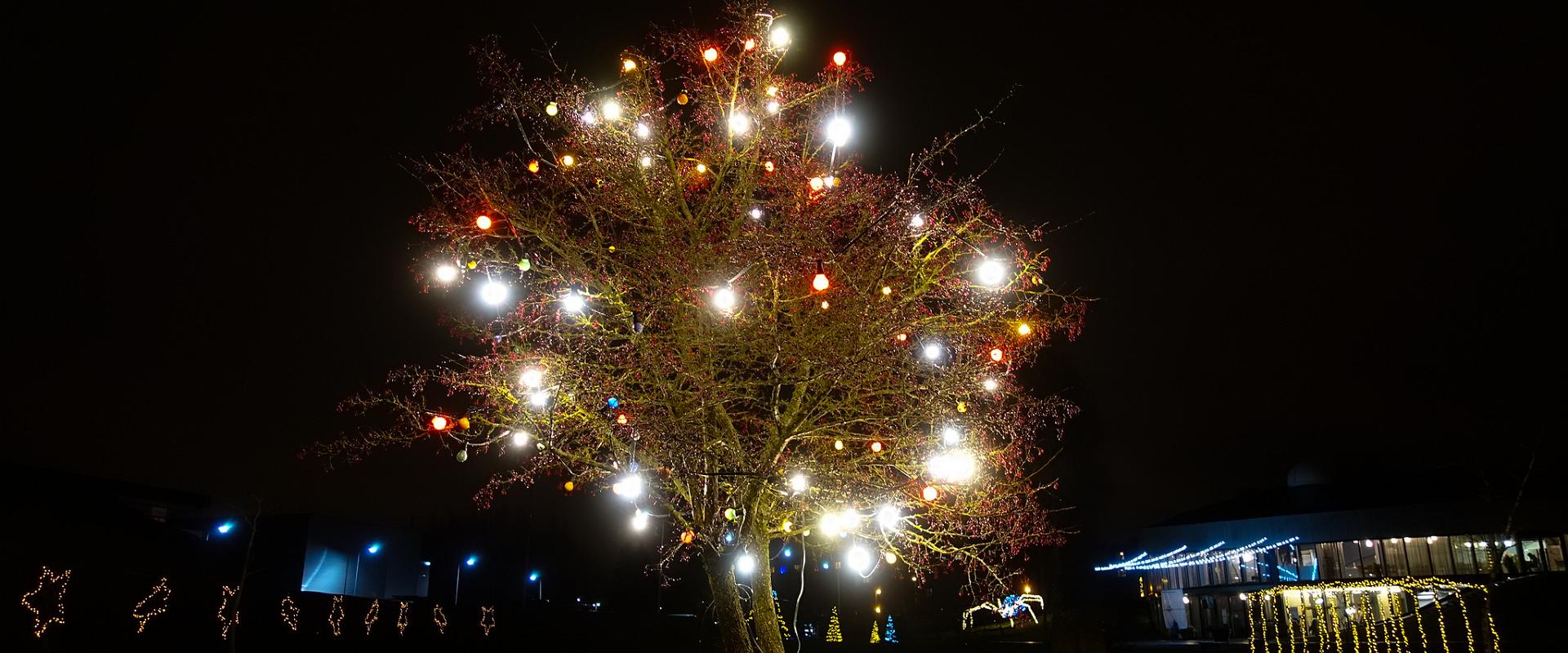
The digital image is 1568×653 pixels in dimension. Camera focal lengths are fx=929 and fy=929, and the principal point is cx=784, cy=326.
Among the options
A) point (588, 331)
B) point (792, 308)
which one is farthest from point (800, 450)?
point (588, 331)

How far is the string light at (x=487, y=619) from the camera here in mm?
21797

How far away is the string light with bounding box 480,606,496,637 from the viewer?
2180 cm

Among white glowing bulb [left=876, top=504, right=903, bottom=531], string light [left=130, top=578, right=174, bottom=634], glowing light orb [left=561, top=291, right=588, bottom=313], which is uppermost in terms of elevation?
glowing light orb [left=561, top=291, right=588, bottom=313]

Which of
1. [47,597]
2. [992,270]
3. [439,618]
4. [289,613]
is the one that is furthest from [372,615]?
[992,270]

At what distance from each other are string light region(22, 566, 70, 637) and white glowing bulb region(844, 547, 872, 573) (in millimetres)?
13780

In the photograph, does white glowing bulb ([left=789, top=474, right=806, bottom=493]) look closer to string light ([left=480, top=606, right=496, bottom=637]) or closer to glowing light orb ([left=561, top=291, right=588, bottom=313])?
glowing light orb ([left=561, top=291, right=588, bottom=313])

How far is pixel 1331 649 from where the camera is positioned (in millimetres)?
19984

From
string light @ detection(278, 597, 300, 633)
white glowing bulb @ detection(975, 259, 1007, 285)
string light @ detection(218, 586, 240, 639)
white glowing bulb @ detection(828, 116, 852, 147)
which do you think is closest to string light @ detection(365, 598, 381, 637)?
string light @ detection(278, 597, 300, 633)

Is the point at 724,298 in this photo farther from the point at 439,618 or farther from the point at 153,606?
the point at 439,618

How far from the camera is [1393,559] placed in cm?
3250

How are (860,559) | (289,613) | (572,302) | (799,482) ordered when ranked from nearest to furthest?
1. (572,302)
2. (799,482)
3. (860,559)
4. (289,613)

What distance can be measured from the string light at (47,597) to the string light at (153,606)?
117 centimetres

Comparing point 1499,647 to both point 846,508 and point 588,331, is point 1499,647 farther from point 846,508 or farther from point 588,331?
point 588,331

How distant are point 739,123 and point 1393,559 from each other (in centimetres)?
3281
